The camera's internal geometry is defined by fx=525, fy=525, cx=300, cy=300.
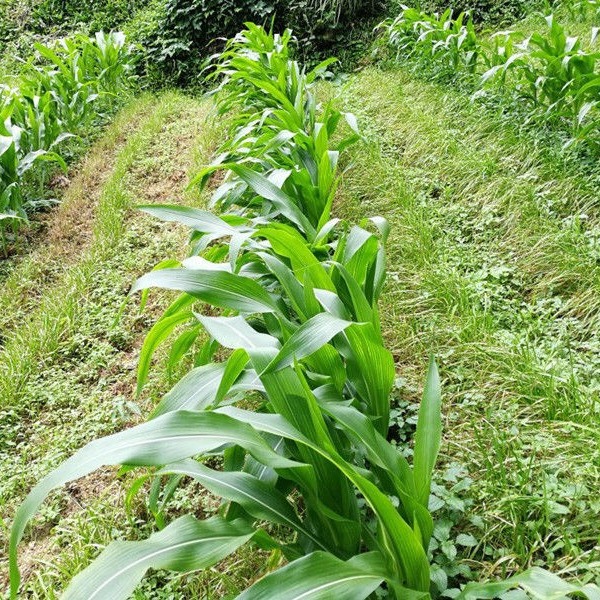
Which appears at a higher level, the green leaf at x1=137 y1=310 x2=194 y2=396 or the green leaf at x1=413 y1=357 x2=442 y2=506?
the green leaf at x1=137 y1=310 x2=194 y2=396

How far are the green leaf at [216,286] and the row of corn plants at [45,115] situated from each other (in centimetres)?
239

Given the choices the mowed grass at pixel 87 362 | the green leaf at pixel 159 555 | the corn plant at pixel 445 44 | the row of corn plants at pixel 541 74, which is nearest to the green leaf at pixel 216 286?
the green leaf at pixel 159 555

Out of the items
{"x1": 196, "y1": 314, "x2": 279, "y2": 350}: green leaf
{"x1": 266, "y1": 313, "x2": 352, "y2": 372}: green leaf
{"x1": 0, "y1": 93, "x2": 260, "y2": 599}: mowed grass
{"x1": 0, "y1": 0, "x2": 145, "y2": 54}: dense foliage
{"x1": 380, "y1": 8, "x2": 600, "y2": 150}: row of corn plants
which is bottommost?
{"x1": 0, "y1": 93, "x2": 260, "y2": 599}: mowed grass

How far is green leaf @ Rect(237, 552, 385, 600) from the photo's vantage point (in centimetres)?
83

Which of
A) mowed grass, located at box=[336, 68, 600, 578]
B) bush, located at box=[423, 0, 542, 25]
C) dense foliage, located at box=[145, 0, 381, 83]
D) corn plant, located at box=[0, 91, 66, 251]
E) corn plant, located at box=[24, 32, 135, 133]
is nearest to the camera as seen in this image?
mowed grass, located at box=[336, 68, 600, 578]

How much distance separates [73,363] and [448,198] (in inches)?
80.0

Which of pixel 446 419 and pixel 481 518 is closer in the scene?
pixel 481 518

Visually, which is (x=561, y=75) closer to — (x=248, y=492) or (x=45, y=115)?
(x=248, y=492)

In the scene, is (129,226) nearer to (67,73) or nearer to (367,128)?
(367,128)

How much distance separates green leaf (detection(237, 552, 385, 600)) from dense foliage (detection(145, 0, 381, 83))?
6.58 m

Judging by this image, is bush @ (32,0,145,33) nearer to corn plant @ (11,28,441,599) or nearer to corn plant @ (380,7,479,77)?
corn plant @ (380,7,479,77)

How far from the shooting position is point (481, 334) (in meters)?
1.82

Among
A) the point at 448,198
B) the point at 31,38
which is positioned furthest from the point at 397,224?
the point at 31,38

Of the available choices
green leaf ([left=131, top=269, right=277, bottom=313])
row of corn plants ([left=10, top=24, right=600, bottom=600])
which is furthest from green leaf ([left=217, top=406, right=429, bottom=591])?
green leaf ([left=131, top=269, right=277, bottom=313])
